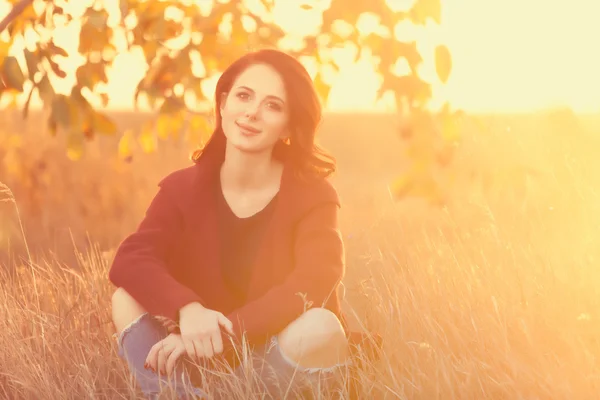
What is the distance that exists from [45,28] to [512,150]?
2428mm

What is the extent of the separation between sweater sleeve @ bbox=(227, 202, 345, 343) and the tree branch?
1.87 meters

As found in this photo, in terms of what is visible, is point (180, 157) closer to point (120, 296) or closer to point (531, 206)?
point (531, 206)

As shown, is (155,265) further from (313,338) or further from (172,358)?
(313,338)

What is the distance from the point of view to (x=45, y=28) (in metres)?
3.74

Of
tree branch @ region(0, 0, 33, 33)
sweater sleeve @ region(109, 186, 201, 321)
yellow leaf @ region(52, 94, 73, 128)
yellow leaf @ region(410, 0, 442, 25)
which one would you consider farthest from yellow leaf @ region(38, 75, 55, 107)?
yellow leaf @ region(410, 0, 442, 25)

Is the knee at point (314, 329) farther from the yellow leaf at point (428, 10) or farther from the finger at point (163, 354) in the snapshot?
the yellow leaf at point (428, 10)

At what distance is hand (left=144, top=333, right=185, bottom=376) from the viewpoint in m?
2.67

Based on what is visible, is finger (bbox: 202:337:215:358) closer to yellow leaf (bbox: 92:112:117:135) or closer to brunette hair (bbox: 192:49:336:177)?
brunette hair (bbox: 192:49:336:177)

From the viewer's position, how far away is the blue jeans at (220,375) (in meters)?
2.73

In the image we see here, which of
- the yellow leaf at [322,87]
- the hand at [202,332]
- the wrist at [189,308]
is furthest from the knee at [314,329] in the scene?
the yellow leaf at [322,87]

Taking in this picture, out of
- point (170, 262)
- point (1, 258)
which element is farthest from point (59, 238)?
point (170, 262)

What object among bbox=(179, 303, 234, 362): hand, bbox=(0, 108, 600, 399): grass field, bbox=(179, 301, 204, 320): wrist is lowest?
bbox=(0, 108, 600, 399): grass field

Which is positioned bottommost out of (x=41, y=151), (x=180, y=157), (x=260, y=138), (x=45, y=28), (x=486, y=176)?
(x=180, y=157)

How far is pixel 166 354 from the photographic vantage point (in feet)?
8.85
